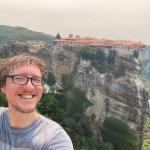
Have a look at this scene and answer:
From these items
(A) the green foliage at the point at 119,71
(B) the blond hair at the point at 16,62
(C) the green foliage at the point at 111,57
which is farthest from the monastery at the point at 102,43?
(B) the blond hair at the point at 16,62

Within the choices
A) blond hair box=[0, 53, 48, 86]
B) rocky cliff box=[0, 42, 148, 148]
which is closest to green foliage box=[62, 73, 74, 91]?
rocky cliff box=[0, 42, 148, 148]

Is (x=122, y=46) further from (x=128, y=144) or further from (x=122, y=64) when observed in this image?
(x=128, y=144)

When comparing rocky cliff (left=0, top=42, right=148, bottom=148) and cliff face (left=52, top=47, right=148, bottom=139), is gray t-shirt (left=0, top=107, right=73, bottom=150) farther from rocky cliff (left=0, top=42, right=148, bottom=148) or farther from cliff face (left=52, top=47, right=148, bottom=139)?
cliff face (left=52, top=47, right=148, bottom=139)

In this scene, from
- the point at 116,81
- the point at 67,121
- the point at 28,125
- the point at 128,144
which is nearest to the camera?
the point at 28,125

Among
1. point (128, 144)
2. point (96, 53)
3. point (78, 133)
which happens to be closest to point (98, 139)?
point (128, 144)

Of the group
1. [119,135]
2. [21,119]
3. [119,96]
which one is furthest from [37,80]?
[119,96]

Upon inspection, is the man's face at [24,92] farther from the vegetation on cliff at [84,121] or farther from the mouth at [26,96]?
the vegetation on cliff at [84,121]

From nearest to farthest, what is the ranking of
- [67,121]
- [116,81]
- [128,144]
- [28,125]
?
[28,125], [67,121], [128,144], [116,81]
